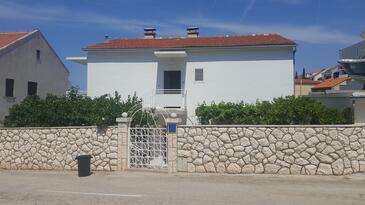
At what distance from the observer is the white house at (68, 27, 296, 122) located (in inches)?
1166

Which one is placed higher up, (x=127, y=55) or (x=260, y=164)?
(x=127, y=55)

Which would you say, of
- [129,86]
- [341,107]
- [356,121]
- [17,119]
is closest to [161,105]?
[129,86]

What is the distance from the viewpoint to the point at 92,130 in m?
17.8

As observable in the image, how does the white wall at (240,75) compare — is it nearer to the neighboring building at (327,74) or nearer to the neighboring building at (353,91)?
the neighboring building at (353,91)

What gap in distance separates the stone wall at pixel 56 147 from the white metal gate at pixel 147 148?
669 mm

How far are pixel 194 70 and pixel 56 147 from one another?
14509mm

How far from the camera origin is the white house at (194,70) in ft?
97.2

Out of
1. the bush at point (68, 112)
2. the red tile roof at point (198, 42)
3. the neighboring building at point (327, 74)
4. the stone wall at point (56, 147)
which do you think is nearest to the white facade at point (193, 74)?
the red tile roof at point (198, 42)

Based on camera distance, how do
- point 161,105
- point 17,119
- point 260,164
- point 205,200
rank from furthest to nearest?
point 161,105 → point 17,119 → point 260,164 → point 205,200

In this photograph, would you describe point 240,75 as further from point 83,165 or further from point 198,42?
point 83,165

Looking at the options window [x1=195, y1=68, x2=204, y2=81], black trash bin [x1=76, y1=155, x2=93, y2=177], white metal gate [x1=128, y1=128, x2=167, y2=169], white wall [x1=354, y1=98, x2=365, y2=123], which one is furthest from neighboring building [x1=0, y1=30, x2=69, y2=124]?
white wall [x1=354, y1=98, x2=365, y2=123]

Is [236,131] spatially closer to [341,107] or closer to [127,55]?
[341,107]

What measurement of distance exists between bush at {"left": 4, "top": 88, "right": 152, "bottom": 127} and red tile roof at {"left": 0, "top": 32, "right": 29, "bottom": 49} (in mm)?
15240

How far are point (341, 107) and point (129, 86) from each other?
16507 mm
